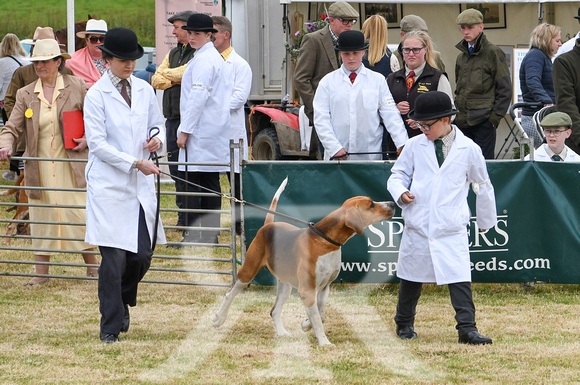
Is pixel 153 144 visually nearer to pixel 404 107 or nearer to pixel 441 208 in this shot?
pixel 441 208

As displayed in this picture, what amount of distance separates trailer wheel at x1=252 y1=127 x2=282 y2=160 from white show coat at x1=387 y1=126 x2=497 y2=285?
7.67 m

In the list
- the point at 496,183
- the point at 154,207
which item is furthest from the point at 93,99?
the point at 496,183

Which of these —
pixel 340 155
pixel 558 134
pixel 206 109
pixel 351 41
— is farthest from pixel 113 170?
pixel 558 134

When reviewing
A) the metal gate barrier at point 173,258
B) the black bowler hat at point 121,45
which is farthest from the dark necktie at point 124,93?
the metal gate barrier at point 173,258

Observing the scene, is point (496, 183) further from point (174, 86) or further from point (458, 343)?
point (174, 86)

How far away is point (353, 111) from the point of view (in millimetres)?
7863

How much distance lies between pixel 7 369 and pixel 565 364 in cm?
325

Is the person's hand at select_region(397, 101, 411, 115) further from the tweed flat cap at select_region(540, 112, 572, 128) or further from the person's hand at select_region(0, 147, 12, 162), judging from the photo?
the person's hand at select_region(0, 147, 12, 162)

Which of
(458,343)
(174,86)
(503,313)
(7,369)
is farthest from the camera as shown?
(174,86)

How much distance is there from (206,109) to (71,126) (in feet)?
4.48

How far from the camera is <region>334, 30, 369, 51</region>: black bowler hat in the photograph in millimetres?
7570

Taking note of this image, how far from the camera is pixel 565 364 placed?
5496mm

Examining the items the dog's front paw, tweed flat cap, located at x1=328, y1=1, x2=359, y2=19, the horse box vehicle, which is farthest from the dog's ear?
the horse box vehicle

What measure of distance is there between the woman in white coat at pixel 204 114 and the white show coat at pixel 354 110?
118 cm
